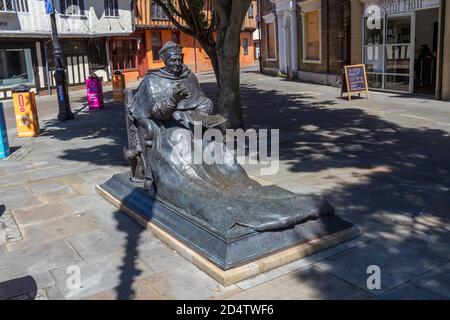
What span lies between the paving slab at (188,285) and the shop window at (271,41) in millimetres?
23033

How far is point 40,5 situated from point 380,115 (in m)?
17.8

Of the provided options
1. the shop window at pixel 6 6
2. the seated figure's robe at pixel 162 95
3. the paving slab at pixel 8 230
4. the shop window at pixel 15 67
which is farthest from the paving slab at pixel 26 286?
the shop window at pixel 15 67

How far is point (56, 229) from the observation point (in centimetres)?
558

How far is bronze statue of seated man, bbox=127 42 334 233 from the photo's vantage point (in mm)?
4488

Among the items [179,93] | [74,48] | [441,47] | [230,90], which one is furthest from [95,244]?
[74,48]

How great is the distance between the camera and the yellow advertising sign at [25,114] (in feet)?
39.0

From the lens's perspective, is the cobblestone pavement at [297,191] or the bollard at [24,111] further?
the bollard at [24,111]

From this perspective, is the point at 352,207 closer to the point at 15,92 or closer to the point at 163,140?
the point at 163,140

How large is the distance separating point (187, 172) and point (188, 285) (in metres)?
1.48

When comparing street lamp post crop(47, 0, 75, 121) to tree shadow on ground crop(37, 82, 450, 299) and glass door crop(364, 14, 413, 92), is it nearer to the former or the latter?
tree shadow on ground crop(37, 82, 450, 299)

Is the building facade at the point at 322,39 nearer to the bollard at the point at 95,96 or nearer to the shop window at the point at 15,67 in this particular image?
the bollard at the point at 95,96

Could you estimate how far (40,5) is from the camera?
75.9ft

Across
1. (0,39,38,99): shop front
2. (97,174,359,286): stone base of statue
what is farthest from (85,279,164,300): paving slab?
(0,39,38,99): shop front
